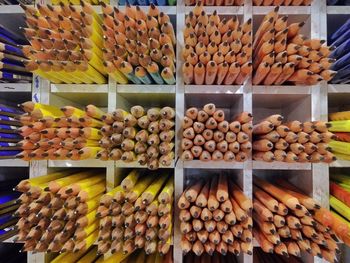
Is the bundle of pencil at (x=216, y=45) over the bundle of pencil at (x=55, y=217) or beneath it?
over

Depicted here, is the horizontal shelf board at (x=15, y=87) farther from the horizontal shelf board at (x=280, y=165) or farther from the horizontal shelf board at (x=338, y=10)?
the horizontal shelf board at (x=338, y=10)

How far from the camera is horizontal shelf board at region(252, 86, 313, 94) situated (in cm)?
72

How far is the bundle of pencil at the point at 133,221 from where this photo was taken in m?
0.63

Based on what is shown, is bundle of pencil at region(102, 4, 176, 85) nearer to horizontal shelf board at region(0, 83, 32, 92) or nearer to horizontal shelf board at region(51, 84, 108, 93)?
horizontal shelf board at region(51, 84, 108, 93)

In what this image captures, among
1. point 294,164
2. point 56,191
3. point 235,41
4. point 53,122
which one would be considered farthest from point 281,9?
point 56,191

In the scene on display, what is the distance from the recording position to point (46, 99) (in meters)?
0.77

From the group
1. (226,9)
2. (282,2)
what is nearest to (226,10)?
(226,9)

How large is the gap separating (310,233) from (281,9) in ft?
2.14

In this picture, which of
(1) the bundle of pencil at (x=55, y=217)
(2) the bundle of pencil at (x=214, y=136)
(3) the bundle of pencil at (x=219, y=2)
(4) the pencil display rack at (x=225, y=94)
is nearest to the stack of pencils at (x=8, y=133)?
(4) the pencil display rack at (x=225, y=94)

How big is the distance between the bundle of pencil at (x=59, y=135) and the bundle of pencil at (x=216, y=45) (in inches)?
12.6

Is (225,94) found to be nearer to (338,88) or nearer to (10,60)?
(338,88)

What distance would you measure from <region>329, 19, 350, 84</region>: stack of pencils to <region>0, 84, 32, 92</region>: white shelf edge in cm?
97

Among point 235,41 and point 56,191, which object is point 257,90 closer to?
point 235,41

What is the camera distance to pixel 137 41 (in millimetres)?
631
